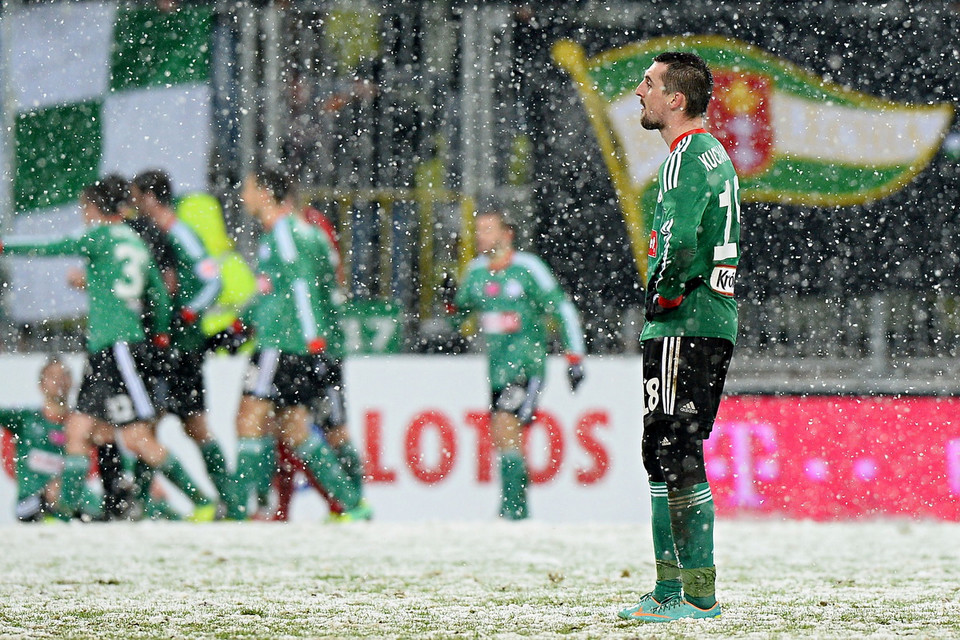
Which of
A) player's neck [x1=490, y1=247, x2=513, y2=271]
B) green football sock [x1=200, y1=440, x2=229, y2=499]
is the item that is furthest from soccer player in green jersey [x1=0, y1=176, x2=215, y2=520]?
player's neck [x1=490, y1=247, x2=513, y2=271]

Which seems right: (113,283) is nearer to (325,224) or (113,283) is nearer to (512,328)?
(325,224)

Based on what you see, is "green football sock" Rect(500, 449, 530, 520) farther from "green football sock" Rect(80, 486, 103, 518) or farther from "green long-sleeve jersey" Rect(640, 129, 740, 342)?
"green long-sleeve jersey" Rect(640, 129, 740, 342)

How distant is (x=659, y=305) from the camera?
13.7 feet

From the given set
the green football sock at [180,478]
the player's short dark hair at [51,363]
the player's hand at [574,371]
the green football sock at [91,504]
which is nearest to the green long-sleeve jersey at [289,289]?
the green football sock at [180,478]

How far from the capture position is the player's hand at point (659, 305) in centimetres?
414

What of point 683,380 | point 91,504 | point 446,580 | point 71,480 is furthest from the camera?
point 91,504

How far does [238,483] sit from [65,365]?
1308 mm

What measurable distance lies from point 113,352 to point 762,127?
4562 millimetres

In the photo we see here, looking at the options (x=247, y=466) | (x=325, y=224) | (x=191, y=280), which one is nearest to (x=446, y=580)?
(x=247, y=466)

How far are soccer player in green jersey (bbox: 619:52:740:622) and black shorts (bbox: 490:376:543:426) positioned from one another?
4477mm

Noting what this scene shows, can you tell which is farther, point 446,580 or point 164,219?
point 164,219

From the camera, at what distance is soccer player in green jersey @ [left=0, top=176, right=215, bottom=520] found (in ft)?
27.8

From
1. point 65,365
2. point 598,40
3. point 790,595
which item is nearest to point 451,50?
point 598,40

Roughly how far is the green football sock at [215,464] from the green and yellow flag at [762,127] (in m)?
3.12
